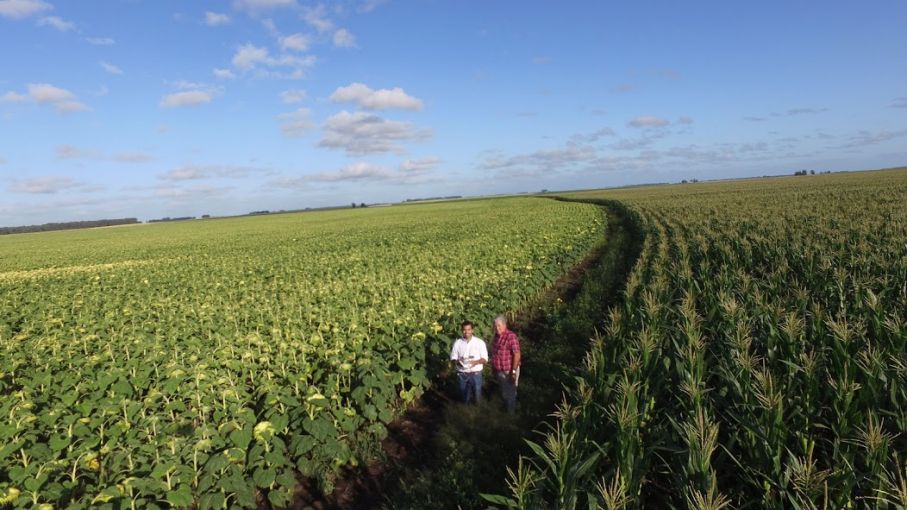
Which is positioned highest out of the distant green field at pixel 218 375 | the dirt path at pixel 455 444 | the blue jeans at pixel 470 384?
the distant green field at pixel 218 375

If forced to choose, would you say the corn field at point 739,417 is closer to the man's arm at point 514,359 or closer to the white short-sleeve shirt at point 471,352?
the man's arm at point 514,359

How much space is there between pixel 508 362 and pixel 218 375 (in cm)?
448

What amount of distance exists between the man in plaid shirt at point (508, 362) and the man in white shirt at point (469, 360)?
271mm

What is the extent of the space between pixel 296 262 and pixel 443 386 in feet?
54.3

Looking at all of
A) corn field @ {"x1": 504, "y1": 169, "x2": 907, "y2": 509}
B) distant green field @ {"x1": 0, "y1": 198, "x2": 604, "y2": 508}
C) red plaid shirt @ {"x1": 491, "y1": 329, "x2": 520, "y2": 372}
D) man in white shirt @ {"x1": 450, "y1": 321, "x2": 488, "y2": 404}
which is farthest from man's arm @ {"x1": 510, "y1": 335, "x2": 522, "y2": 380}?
distant green field @ {"x1": 0, "y1": 198, "x2": 604, "y2": 508}

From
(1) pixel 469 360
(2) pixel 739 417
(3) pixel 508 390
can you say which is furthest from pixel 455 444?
(2) pixel 739 417

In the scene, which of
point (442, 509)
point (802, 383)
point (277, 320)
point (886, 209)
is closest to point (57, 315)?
point (277, 320)

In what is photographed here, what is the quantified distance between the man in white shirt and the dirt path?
32 cm

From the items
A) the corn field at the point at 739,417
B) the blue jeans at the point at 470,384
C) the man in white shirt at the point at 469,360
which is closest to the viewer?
the corn field at the point at 739,417

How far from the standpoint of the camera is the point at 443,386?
28.9 feet

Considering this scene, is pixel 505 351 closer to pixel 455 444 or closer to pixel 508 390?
pixel 508 390

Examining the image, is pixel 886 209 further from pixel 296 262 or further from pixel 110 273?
pixel 110 273

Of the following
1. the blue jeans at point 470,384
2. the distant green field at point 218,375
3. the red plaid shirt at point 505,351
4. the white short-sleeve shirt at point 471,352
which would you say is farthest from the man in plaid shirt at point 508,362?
the distant green field at point 218,375

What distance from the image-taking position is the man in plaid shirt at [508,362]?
7.16m
